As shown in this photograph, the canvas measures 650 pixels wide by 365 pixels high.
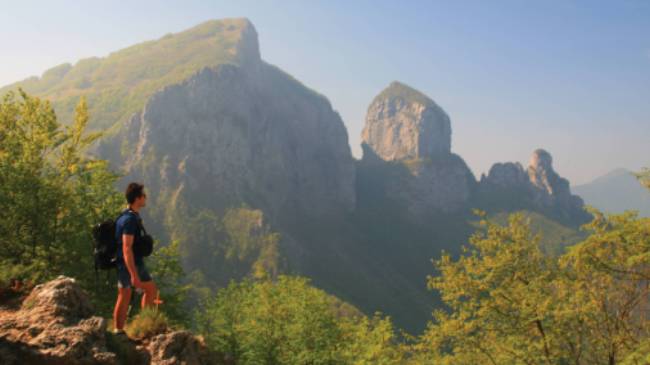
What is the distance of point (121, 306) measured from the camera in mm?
8086

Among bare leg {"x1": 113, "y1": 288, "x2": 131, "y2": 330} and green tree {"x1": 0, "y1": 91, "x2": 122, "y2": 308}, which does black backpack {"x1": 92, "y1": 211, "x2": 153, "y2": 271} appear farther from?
green tree {"x1": 0, "y1": 91, "x2": 122, "y2": 308}

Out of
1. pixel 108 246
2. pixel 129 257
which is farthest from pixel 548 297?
pixel 108 246

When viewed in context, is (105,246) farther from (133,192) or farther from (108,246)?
(133,192)

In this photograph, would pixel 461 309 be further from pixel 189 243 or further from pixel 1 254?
pixel 189 243

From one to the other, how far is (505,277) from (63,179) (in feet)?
68.2

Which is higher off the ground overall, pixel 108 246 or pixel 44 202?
pixel 44 202

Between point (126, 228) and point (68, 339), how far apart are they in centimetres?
210

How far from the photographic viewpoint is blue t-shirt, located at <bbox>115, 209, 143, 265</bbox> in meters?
7.86

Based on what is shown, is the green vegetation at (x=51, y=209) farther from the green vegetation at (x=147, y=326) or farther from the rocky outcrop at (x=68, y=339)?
the rocky outcrop at (x=68, y=339)

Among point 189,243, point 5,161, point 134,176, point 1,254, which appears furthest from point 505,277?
point 134,176

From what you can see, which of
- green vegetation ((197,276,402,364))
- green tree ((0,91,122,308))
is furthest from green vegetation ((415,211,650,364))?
green tree ((0,91,122,308))

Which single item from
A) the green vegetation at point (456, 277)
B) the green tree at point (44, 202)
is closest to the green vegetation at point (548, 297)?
the green vegetation at point (456, 277)

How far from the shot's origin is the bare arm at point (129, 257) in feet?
25.3

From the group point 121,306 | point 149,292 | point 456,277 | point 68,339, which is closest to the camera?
point 68,339
